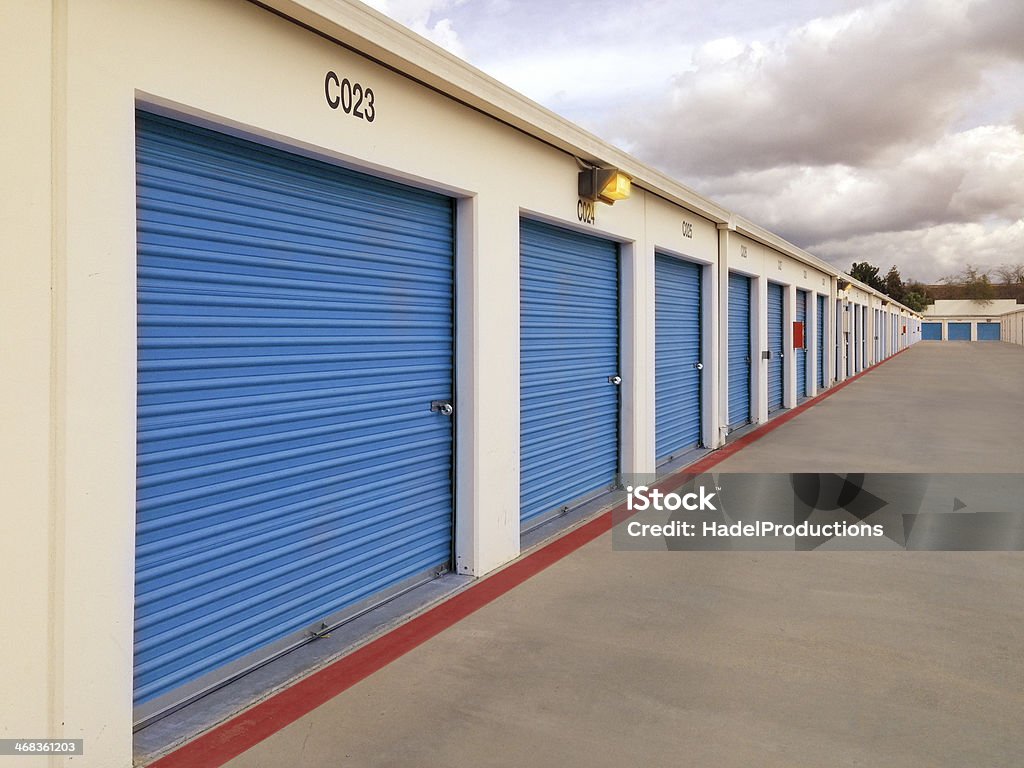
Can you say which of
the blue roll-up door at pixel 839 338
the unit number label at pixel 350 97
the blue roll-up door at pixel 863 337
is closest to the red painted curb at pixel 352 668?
the unit number label at pixel 350 97

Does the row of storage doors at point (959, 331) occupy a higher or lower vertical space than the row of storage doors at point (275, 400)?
higher

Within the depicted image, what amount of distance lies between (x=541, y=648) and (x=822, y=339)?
705 inches

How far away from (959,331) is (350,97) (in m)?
92.6

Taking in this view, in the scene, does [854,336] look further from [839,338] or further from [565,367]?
[565,367]

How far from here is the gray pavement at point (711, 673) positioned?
281 centimetres

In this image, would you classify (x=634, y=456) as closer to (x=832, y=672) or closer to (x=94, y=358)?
(x=832, y=672)

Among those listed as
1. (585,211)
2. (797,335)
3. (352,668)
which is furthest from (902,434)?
(352,668)

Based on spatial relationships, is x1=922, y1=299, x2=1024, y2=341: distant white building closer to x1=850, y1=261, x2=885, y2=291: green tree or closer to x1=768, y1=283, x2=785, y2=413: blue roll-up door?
x1=850, y1=261, x2=885, y2=291: green tree

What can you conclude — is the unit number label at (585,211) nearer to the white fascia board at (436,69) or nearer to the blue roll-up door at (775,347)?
the white fascia board at (436,69)

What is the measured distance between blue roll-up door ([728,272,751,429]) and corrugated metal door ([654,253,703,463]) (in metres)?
1.79

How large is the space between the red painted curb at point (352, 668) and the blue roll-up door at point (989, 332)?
8720 cm

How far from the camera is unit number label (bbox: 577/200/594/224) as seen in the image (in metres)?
6.28

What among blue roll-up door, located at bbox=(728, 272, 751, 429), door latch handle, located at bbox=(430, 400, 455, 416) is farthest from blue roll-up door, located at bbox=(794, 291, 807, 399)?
door latch handle, located at bbox=(430, 400, 455, 416)

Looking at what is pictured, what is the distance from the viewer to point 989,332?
78812 millimetres
